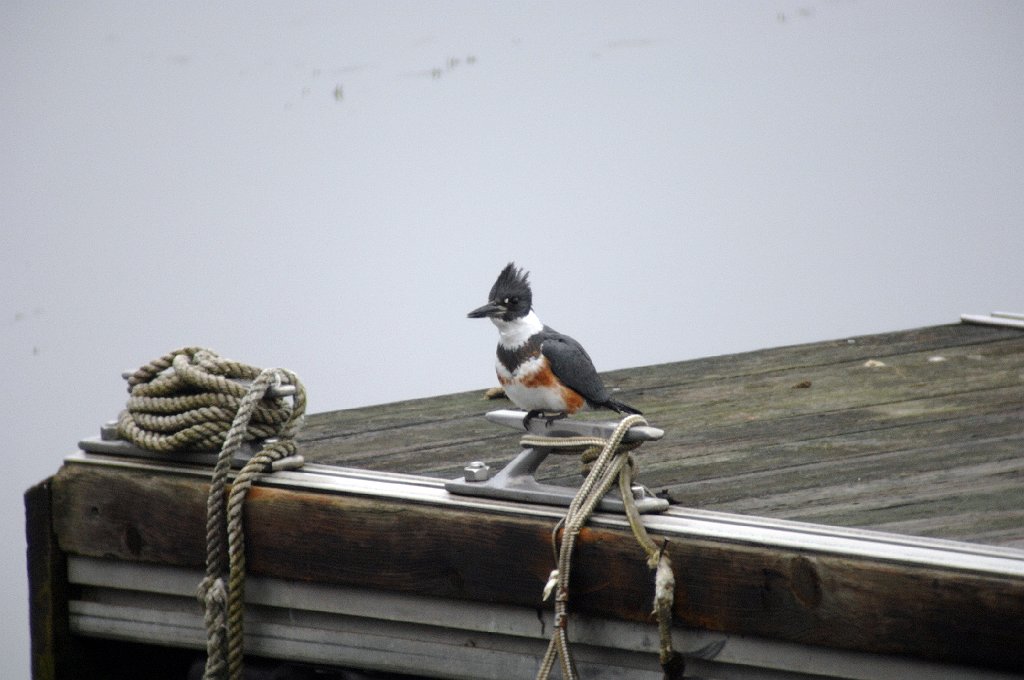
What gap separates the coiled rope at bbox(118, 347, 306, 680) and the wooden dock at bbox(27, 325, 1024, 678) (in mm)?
45

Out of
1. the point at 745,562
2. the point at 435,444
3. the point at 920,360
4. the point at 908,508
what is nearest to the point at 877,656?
the point at 745,562

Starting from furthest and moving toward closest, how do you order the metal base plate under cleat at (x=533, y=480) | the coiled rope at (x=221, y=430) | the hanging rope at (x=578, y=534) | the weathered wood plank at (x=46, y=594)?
the weathered wood plank at (x=46, y=594) < the coiled rope at (x=221, y=430) < the metal base plate under cleat at (x=533, y=480) < the hanging rope at (x=578, y=534)

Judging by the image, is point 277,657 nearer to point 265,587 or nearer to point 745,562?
point 265,587

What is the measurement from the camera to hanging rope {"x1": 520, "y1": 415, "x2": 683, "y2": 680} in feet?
7.07

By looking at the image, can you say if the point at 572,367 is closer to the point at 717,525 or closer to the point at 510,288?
the point at 510,288

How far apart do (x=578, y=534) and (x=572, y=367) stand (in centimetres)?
29

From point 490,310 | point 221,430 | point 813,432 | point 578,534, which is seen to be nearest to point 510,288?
point 490,310

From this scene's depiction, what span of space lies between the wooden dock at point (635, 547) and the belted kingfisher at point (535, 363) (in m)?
0.19

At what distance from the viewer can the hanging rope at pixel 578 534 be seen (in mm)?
2156

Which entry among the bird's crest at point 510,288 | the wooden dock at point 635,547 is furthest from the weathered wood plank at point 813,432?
the bird's crest at point 510,288

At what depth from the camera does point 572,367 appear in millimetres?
2354

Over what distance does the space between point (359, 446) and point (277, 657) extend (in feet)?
2.16

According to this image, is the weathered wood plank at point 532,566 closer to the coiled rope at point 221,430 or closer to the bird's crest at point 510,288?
the coiled rope at point 221,430

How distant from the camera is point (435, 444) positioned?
10.3 ft
